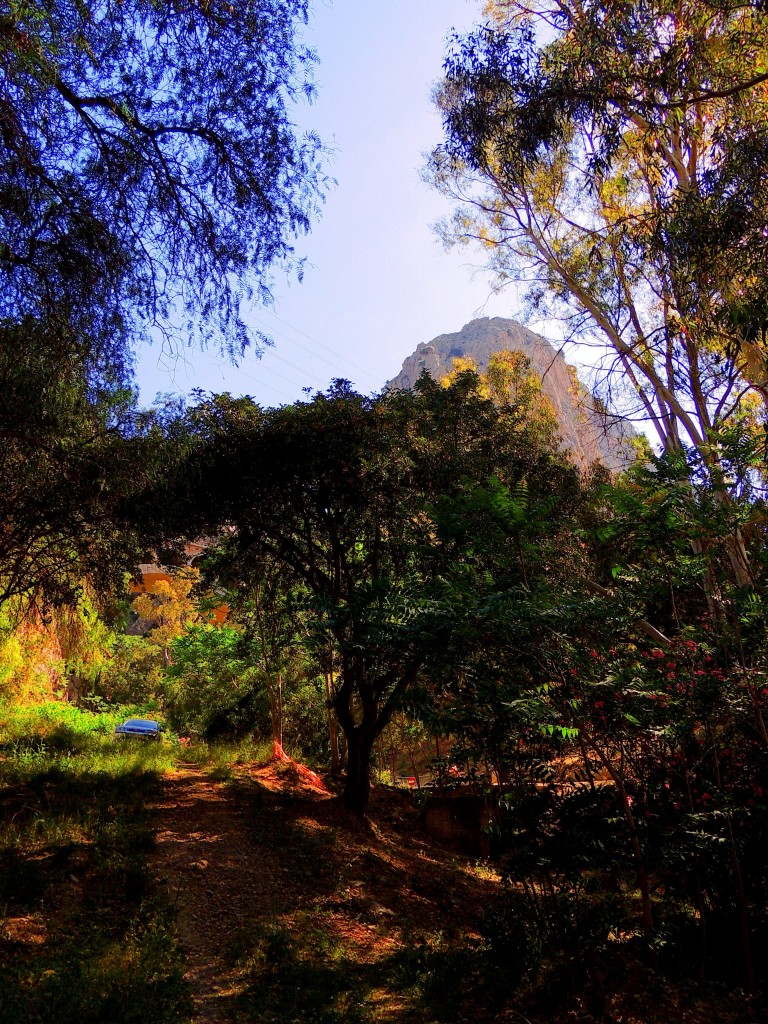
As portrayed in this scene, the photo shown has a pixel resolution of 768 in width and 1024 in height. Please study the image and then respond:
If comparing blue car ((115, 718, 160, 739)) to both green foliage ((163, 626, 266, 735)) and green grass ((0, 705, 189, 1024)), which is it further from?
green grass ((0, 705, 189, 1024))

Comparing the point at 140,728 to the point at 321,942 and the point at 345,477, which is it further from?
the point at 321,942

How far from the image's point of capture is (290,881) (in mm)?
8258

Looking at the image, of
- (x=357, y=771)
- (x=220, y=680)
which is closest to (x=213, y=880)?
(x=357, y=771)

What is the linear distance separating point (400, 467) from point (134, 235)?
15.7 ft

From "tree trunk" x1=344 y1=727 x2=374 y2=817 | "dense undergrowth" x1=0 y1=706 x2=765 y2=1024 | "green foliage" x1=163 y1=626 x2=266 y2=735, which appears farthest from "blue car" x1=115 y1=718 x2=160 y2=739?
"dense undergrowth" x1=0 y1=706 x2=765 y2=1024

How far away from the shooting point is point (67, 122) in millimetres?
6004

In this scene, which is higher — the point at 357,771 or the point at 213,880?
the point at 357,771

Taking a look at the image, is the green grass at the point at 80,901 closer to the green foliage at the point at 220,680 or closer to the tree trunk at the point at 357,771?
the tree trunk at the point at 357,771

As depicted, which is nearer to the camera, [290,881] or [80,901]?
[80,901]

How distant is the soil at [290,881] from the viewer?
6.11m

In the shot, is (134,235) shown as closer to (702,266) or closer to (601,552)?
(702,266)

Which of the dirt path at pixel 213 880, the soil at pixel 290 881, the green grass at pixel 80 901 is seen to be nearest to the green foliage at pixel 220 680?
the soil at pixel 290 881

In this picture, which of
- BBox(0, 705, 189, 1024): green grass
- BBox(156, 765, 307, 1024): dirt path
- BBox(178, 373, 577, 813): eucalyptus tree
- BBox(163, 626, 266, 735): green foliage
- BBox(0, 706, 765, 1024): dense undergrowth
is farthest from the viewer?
BBox(163, 626, 266, 735): green foliage

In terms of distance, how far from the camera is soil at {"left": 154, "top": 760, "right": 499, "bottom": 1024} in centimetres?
611
